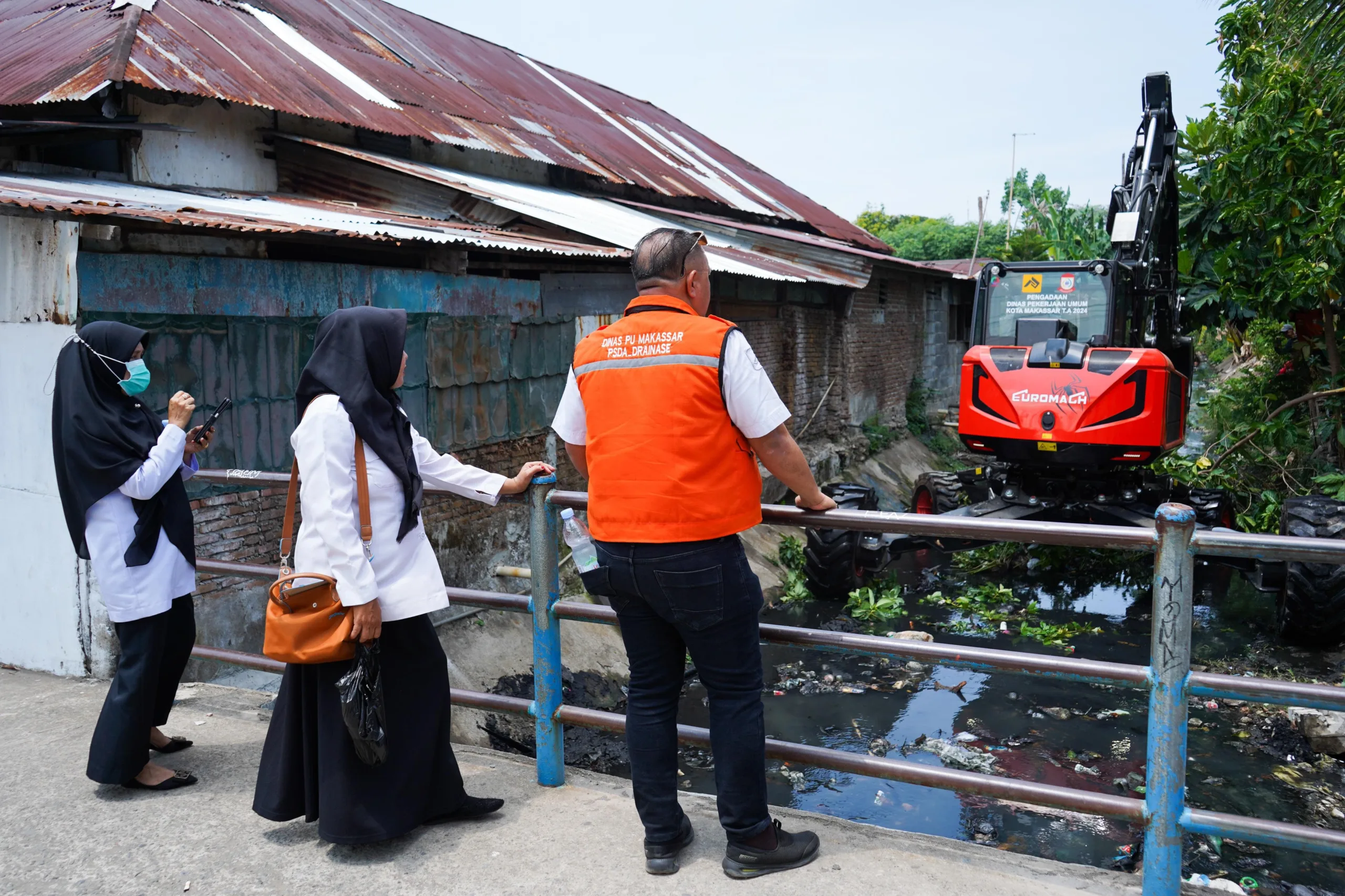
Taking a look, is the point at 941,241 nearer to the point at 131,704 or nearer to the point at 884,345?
the point at 884,345

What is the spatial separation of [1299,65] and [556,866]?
1029 centimetres

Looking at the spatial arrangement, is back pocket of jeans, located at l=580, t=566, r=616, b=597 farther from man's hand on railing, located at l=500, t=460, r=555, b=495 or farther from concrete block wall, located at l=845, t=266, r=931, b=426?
concrete block wall, located at l=845, t=266, r=931, b=426

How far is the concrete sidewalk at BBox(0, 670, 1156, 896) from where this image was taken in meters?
2.91

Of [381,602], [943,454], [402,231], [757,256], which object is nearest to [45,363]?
[402,231]

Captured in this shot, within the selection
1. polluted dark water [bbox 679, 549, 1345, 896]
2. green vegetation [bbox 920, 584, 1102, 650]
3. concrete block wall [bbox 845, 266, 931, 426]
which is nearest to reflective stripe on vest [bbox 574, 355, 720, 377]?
polluted dark water [bbox 679, 549, 1345, 896]

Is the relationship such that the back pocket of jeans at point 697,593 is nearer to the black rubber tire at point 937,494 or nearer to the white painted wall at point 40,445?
the white painted wall at point 40,445

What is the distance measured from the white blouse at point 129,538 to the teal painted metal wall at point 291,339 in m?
1.96

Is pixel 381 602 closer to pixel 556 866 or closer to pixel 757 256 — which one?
pixel 556 866

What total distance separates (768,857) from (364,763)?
4.06ft

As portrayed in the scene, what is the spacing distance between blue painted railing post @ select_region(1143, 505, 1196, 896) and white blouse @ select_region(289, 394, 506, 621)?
2087mm

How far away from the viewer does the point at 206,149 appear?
873cm

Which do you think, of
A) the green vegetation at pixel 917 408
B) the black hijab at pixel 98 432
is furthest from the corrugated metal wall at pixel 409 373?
the green vegetation at pixel 917 408

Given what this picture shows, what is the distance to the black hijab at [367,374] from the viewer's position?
295 cm

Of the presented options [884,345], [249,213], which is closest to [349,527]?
[249,213]
